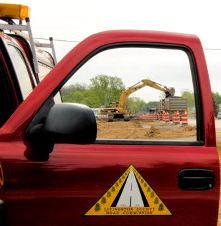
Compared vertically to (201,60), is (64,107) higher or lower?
lower

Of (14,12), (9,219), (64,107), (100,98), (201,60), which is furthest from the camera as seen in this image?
(14,12)

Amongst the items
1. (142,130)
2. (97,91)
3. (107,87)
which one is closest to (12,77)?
(97,91)

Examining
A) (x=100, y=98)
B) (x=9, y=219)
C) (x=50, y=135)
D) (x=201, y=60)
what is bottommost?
(x=9, y=219)

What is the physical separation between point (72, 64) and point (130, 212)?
71 cm

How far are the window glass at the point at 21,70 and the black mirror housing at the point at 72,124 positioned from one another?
2.50 feet

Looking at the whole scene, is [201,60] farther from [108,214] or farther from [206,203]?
[108,214]

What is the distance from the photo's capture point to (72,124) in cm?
217

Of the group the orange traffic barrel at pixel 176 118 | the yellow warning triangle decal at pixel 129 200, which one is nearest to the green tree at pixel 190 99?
the orange traffic barrel at pixel 176 118

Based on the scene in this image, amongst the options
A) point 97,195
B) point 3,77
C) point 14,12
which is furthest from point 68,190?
point 14,12

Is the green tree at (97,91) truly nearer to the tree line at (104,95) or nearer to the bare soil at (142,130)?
the tree line at (104,95)

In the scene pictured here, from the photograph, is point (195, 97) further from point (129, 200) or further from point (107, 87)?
point (129, 200)

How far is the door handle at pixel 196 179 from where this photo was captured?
8.07ft

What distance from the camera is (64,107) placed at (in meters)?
2.19

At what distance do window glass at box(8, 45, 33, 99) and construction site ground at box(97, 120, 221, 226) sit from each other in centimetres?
54
